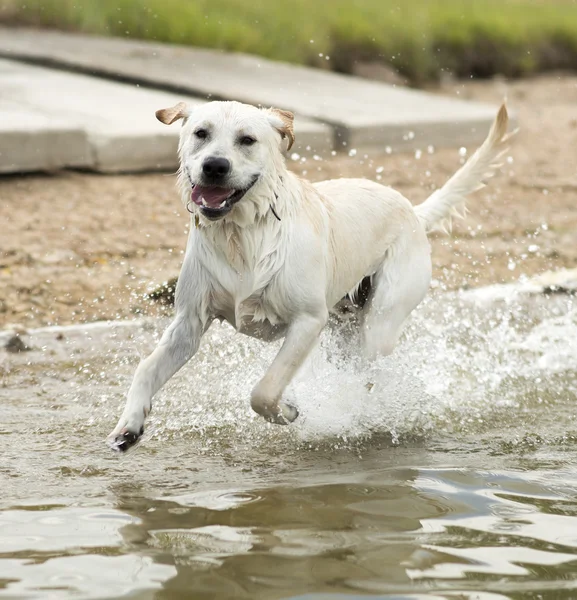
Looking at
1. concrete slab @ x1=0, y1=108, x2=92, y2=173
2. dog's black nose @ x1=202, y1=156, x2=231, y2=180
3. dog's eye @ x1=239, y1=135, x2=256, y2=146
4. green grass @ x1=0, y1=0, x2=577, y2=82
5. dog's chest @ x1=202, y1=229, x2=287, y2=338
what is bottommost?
dog's chest @ x1=202, y1=229, x2=287, y2=338

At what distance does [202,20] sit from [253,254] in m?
10.4

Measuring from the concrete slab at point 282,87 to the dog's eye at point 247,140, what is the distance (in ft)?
19.8

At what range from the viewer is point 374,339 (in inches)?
219

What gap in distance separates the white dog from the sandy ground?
189cm

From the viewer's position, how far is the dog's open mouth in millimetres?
4617

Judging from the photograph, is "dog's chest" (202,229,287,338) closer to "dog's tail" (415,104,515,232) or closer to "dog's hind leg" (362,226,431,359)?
"dog's hind leg" (362,226,431,359)

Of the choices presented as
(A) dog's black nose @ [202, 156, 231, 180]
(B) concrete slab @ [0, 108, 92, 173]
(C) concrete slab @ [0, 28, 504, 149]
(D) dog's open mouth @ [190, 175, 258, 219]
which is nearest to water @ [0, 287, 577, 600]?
(D) dog's open mouth @ [190, 175, 258, 219]

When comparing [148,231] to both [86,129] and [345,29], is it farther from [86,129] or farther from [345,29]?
[345,29]

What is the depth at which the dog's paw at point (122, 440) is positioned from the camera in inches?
183

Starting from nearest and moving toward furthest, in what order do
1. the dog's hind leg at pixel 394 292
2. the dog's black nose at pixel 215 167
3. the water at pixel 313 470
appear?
the water at pixel 313 470
the dog's black nose at pixel 215 167
the dog's hind leg at pixel 394 292

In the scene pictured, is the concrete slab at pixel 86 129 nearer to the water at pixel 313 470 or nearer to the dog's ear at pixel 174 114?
the water at pixel 313 470

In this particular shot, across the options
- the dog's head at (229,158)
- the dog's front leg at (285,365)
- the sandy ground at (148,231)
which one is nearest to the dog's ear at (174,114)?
the dog's head at (229,158)

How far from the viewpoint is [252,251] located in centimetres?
489

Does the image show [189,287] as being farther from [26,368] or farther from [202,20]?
[202,20]
